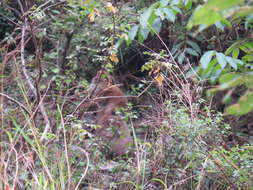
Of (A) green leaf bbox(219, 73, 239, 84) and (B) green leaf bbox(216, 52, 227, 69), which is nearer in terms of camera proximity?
(A) green leaf bbox(219, 73, 239, 84)

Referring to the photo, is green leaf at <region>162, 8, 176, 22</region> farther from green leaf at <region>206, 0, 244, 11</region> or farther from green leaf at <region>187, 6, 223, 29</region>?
green leaf at <region>206, 0, 244, 11</region>

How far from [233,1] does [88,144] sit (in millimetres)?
2978

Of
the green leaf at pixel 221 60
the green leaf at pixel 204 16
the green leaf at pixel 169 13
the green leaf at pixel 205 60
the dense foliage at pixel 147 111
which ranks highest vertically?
the green leaf at pixel 204 16

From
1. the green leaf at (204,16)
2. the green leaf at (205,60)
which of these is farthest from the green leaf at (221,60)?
the green leaf at (204,16)

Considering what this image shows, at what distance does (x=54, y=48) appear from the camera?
18.3ft

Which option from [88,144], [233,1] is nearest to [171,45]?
[88,144]

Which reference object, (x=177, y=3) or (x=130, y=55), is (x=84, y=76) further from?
(x=177, y=3)

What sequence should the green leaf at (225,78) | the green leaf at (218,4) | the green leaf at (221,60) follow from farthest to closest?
the green leaf at (221,60), the green leaf at (225,78), the green leaf at (218,4)

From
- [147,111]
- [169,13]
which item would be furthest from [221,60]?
[147,111]

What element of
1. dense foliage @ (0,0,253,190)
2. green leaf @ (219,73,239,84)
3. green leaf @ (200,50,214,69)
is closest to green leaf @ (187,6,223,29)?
Answer: dense foliage @ (0,0,253,190)

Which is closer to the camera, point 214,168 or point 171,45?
point 214,168

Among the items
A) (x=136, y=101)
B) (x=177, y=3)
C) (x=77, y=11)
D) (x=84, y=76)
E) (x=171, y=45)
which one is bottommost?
(x=136, y=101)

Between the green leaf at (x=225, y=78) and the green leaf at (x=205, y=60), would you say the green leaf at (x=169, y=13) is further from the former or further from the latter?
the green leaf at (x=225, y=78)

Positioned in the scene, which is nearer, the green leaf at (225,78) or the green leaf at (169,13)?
the green leaf at (225,78)
